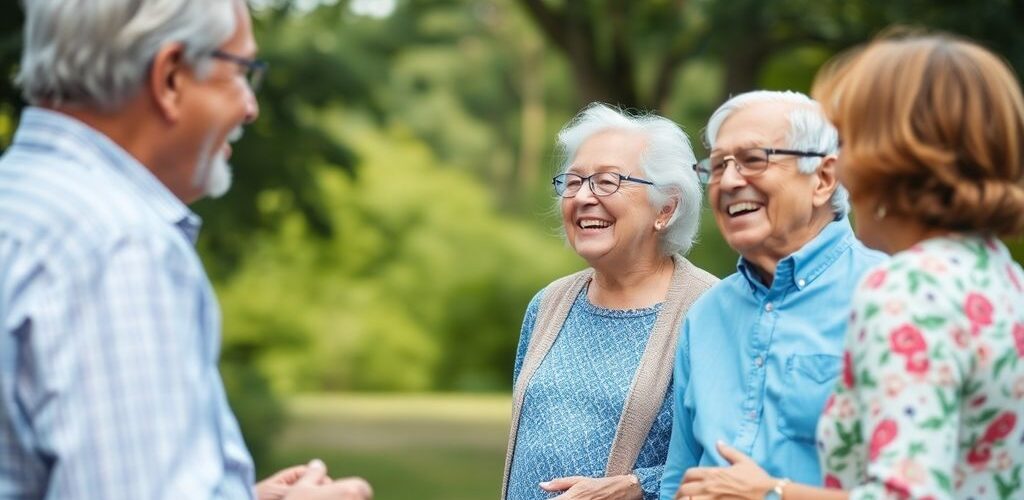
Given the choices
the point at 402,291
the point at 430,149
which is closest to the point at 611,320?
the point at 402,291

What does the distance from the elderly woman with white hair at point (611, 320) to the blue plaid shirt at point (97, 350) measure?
5.96ft

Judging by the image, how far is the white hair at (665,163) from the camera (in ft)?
12.4

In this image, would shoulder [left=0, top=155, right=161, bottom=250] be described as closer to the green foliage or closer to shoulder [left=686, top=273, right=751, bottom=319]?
shoulder [left=686, top=273, right=751, bottom=319]

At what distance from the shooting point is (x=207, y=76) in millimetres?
2020

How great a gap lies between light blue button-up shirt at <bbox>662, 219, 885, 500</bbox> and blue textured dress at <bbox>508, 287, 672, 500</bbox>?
40 cm

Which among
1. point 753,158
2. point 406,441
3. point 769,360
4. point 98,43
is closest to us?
point 98,43

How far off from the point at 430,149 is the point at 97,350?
2841 centimetres

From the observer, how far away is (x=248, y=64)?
2088mm

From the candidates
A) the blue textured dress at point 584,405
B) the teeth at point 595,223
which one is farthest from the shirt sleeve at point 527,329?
the teeth at point 595,223

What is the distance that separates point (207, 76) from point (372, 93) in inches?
344

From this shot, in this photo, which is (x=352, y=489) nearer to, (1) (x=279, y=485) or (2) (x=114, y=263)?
(1) (x=279, y=485)

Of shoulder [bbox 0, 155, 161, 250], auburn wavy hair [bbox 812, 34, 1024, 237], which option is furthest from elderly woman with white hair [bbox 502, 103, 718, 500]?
shoulder [bbox 0, 155, 161, 250]

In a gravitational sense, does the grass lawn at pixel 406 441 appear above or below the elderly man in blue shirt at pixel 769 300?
below

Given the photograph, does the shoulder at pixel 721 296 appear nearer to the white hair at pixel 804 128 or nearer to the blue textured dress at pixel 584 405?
the white hair at pixel 804 128
